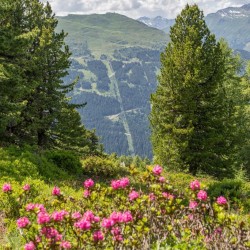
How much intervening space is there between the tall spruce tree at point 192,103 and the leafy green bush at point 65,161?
9.05 meters

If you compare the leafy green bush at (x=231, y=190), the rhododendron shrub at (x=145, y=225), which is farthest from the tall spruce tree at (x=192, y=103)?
the rhododendron shrub at (x=145, y=225)

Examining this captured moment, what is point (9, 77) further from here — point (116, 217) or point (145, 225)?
point (116, 217)

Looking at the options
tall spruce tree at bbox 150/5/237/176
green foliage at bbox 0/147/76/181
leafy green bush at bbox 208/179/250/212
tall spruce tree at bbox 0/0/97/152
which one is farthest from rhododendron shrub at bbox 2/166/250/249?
tall spruce tree at bbox 0/0/97/152

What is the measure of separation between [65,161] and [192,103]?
10.8 m

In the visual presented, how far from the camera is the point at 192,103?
2292 cm

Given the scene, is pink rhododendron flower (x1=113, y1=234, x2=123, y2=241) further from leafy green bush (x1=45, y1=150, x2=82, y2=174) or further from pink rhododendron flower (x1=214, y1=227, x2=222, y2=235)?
leafy green bush (x1=45, y1=150, x2=82, y2=174)

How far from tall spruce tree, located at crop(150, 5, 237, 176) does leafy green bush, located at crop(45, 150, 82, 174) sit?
29.7 feet

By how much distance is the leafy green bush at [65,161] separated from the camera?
15648mm

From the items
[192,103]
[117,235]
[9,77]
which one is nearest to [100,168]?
[9,77]

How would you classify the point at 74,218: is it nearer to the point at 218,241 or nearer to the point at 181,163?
the point at 218,241

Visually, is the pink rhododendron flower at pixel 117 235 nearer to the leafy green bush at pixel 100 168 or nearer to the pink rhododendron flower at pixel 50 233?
the pink rhododendron flower at pixel 50 233

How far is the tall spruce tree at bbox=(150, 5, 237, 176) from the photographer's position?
75.9 feet

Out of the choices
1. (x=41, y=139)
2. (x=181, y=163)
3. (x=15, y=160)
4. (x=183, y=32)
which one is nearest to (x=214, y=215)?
(x=15, y=160)

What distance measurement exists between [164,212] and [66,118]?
87.8 ft
